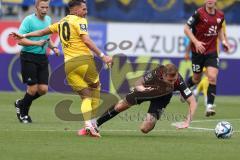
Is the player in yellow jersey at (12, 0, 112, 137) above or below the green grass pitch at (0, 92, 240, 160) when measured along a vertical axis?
above

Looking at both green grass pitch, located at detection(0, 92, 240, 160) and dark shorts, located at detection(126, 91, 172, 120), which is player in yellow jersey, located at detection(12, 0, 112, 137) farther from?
dark shorts, located at detection(126, 91, 172, 120)

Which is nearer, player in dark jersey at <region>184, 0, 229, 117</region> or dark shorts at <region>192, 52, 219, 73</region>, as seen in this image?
player in dark jersey at <region>184, 0, 229, 117</region>

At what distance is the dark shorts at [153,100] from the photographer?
1262 centimetres

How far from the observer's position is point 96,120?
12.7 metres

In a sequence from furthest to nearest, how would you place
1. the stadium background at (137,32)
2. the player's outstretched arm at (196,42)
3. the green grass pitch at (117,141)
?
the stadium background at (137,32), the player's outstretched arm at (196,42), the green grass pitch at (117,141)

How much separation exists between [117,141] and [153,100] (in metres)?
1.41

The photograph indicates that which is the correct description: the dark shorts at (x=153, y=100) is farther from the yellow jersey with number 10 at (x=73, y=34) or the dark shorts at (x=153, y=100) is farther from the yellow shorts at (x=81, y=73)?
the yellow jersey with number 10 at (x=73, y=34)

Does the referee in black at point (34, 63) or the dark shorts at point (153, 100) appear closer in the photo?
the dark shorts at point (153, 100)

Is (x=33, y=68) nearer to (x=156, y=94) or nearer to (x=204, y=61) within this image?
(x=156, y=94)

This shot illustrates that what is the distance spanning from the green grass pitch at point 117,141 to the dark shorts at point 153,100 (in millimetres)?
385

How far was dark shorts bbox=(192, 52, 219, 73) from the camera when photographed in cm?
1672

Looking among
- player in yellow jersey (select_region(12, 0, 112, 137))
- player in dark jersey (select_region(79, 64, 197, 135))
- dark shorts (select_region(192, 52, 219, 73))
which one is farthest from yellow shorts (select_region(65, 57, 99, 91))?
dark shorts (select_region(192, 52, 219, 73))

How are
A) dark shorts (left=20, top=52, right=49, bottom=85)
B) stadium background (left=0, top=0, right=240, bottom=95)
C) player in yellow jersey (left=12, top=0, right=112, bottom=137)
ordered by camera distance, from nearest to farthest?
1. player in yellow jersey (left=12, top=0, right=112, bottom=137)
2. dark shorts (left=20, top=52, right=49, bottom=85)
3. stadium background (left=0, top=0, right=240, bottom=95)

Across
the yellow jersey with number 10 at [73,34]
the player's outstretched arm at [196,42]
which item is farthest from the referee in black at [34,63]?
the player's outstretched arm at [196,42]
